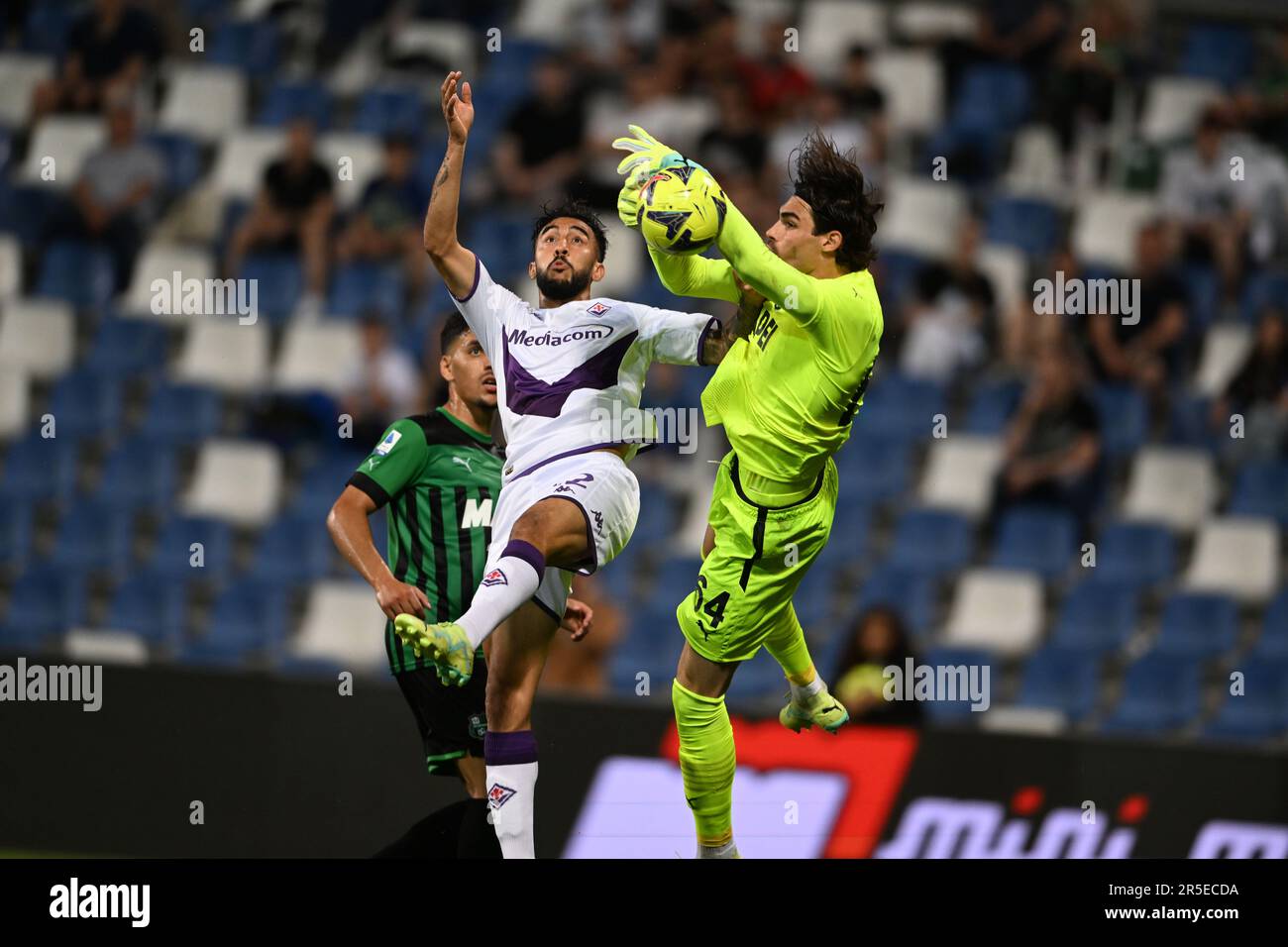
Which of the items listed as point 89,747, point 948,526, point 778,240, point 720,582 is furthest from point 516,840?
point 948,526

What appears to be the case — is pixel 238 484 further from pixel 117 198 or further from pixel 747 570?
pixel 747 570

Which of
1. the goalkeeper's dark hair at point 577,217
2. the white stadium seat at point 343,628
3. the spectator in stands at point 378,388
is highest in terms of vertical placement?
the goalkeeper's dark hair at point 577,217

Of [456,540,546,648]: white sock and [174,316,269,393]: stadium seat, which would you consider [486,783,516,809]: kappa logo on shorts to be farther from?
[174,316,269,393]: stadium seat

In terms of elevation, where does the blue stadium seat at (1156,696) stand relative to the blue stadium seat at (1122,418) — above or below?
below

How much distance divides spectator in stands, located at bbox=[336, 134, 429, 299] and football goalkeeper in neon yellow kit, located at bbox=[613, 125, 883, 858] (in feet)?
18.8

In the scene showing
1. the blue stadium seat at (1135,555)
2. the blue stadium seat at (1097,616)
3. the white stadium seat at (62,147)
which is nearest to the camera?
the blue stadium seat at (1097,616)

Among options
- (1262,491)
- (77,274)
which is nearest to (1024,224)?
(1262,491)

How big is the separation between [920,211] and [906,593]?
3.28 m

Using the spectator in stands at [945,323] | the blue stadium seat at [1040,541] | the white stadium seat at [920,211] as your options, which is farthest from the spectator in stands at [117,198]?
the blue stadium seat at [1040,541]

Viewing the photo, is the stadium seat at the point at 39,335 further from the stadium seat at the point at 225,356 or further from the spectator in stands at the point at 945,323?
the spectator in stands at the point at 945,323

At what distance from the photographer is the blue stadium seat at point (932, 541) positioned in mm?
12344

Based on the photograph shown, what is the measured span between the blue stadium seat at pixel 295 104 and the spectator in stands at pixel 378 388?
2.79 m
